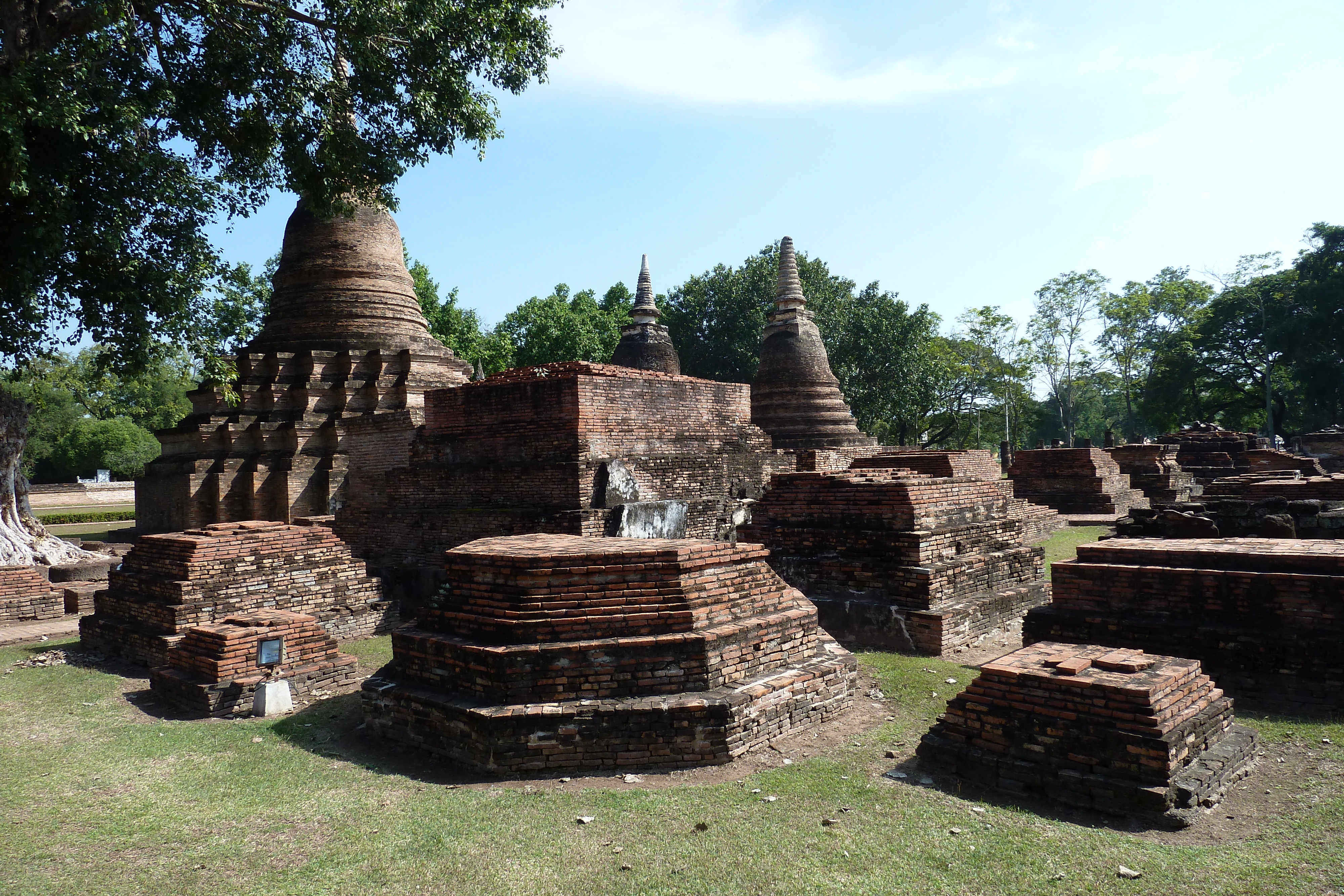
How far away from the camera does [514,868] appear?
3.49m

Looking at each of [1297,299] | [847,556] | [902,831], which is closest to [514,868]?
[902,831]

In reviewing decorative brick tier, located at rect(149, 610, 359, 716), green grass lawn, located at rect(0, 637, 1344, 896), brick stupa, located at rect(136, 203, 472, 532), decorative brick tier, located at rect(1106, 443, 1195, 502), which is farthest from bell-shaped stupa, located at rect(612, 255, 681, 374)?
green grass lawn, located at rect(0, 637, 1344, 896)

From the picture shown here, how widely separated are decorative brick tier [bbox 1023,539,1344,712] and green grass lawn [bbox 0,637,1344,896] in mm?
518

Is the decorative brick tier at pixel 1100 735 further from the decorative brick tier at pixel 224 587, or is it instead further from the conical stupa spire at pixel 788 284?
the conical stupa spire at pixel 788 284

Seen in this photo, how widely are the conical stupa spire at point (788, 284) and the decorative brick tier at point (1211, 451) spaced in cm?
1228

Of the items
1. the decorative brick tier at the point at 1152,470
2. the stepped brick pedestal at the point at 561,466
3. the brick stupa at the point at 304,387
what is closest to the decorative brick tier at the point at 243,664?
the stepped brick pedestal at the point at 561,466

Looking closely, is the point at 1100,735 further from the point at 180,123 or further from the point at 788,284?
the point at 788,284

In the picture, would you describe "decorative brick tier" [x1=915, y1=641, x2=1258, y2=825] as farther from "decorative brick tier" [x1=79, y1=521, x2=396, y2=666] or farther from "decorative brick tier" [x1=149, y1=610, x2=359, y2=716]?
"decorative brick tier" [x1=79, y1=521, x2=396, y2=666]

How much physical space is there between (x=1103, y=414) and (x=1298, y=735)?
261ft

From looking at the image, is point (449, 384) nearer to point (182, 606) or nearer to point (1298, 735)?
point (182, 606)

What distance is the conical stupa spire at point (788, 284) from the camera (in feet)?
60.9

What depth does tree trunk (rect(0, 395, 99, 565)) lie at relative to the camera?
1194cm

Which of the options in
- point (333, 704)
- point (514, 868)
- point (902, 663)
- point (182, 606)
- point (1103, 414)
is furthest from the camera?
point (1103, 414)

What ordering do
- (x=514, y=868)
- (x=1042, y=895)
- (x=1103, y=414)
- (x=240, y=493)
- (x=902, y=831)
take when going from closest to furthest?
(x=1042, y=895)
(x=514, y=868)
(x=902, y=831)
(x=240, y=493)
(x=1103, y=414)
